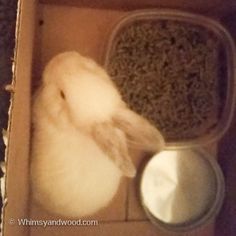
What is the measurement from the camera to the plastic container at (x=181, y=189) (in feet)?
3.82

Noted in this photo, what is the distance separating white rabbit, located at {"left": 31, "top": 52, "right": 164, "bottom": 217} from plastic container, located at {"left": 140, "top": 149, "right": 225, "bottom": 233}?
16cm

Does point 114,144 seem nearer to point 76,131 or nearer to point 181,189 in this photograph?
point 76,131

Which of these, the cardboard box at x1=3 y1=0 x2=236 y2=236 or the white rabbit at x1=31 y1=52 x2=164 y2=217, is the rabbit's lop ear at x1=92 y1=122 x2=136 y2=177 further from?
the cardboard box at x1=3 y1=0 x2=236 y2=236

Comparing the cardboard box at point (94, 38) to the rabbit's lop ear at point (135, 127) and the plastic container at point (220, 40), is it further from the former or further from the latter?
the rabbit's lop ear at point (135, 127)

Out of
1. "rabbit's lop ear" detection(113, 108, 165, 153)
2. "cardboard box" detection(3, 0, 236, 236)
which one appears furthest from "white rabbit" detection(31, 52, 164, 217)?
"cardboard box" detection(3, 0, 236, 236)

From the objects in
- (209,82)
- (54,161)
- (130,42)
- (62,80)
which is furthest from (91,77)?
(209,82)

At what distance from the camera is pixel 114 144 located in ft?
3.00

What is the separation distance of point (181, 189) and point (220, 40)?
0.33 meters

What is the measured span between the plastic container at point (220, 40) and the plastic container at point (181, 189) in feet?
0.09

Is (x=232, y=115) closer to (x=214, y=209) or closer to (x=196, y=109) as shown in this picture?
(x=196, y=109)

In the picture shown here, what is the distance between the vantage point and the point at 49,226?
112 centimetres

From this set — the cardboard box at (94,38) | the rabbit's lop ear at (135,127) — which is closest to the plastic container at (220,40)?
the cardboard box at (94,38)

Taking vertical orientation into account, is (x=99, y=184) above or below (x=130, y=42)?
below

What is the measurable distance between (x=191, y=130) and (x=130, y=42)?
229 mm
